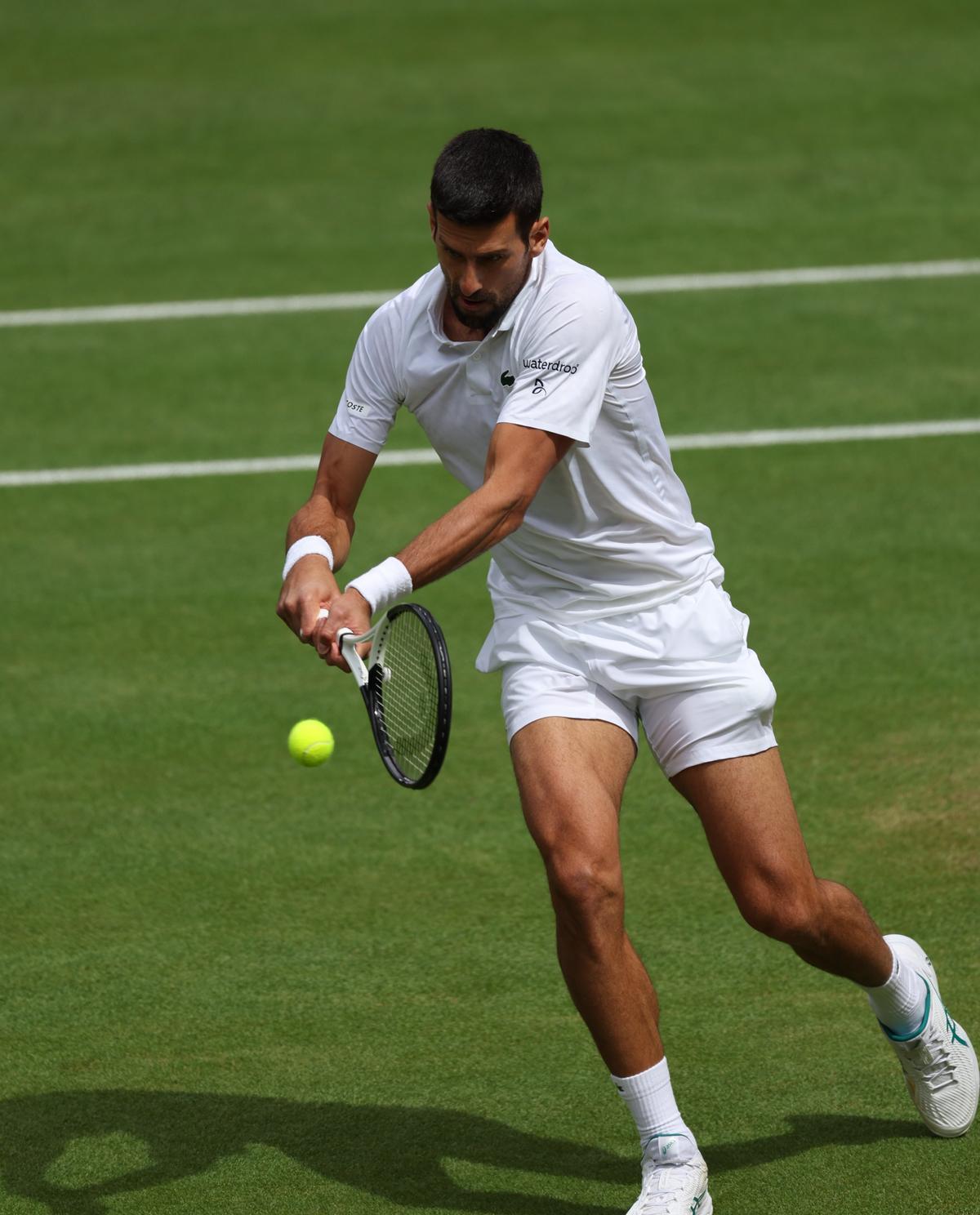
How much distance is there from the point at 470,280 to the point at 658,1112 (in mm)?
2109

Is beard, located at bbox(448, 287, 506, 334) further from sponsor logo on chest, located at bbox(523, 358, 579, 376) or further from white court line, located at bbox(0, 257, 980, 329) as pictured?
white court line, located at bbox(0, 257, 980, 329)

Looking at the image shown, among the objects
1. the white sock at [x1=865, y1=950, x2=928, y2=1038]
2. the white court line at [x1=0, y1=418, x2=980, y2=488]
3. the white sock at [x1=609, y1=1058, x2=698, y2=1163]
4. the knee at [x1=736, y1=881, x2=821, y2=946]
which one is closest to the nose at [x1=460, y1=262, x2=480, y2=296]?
the knee at [x1=736, y1=881, x2=821, y2=946]

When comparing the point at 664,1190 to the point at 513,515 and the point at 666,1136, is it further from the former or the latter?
the point at 513,515

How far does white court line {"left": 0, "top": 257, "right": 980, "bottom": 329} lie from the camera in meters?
12.3

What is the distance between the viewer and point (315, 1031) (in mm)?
5773

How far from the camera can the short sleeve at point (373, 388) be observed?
16.9 ft

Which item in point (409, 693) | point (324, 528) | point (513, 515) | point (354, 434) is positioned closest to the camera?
point (513, 515)

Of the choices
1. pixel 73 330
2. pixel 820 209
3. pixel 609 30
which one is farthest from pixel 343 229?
pixel 609 30

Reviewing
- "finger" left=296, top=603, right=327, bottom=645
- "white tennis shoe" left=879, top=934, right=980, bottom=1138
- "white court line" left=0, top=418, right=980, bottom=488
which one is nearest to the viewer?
"finger" left=296, top=603, right=327, bottom=645

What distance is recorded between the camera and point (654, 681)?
501 cm

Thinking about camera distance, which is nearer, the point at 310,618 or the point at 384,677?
the point at 310,618

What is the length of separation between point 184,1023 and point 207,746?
1.91 metres

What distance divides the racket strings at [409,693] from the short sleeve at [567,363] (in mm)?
594

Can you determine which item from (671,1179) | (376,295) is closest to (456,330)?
(671,1179)
